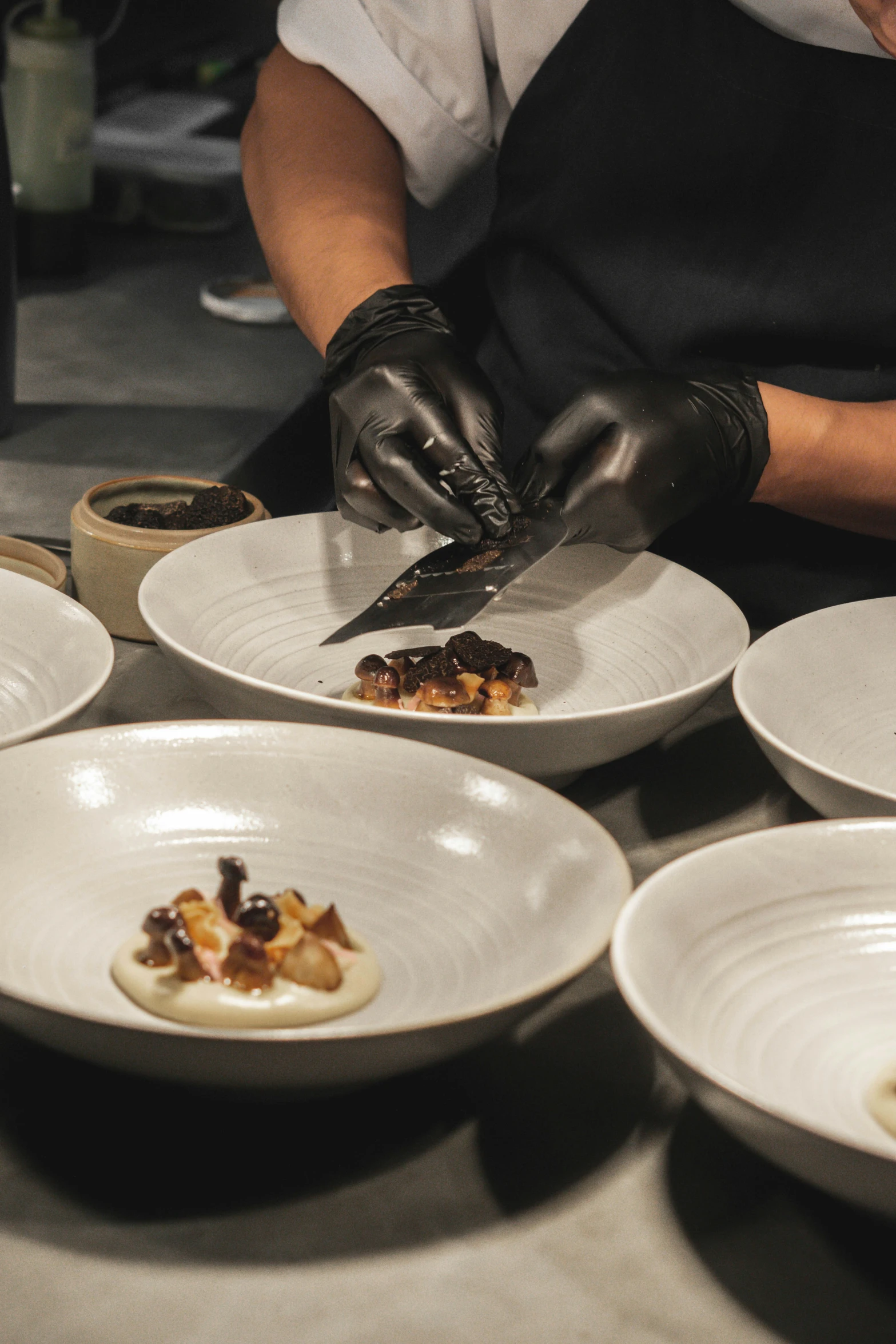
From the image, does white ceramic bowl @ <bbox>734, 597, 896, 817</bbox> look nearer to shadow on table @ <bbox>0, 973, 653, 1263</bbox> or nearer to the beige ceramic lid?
shadow on table @ <bbox>0, 973, 653, 1263</bbox>

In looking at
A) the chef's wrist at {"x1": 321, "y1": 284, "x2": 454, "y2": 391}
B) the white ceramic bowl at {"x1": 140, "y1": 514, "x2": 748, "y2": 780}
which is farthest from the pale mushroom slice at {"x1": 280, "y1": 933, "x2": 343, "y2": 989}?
the chef's wrist at {"x1": 321, "y1": 284, "x2": 454, "y2": 391}

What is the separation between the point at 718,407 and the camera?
1265mm

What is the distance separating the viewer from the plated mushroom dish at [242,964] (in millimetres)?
729

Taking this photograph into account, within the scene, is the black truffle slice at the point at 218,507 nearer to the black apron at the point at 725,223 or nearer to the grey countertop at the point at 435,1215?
the black apron at the point at 725,223

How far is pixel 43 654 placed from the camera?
106cm

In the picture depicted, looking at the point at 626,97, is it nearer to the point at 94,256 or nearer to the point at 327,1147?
the point at 327,1147

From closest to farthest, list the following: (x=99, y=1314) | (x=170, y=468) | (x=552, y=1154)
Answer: (x=99, y=1314)
(x=552, y=1154)
(x=170, y=468)

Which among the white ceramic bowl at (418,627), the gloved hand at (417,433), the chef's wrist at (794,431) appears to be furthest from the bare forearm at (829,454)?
the gloved hand at (417,433)

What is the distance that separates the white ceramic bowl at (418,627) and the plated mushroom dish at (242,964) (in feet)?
0.79

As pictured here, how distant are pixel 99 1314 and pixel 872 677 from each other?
2.65ft

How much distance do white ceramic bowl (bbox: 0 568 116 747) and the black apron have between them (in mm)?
695

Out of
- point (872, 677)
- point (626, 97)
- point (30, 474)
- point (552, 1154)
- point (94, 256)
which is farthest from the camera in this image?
point (94, 256)

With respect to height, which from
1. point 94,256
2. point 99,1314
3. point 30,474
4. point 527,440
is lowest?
point 94,256

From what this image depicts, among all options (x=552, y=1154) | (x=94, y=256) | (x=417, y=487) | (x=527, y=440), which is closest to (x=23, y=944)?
(x=552, y=1154)
